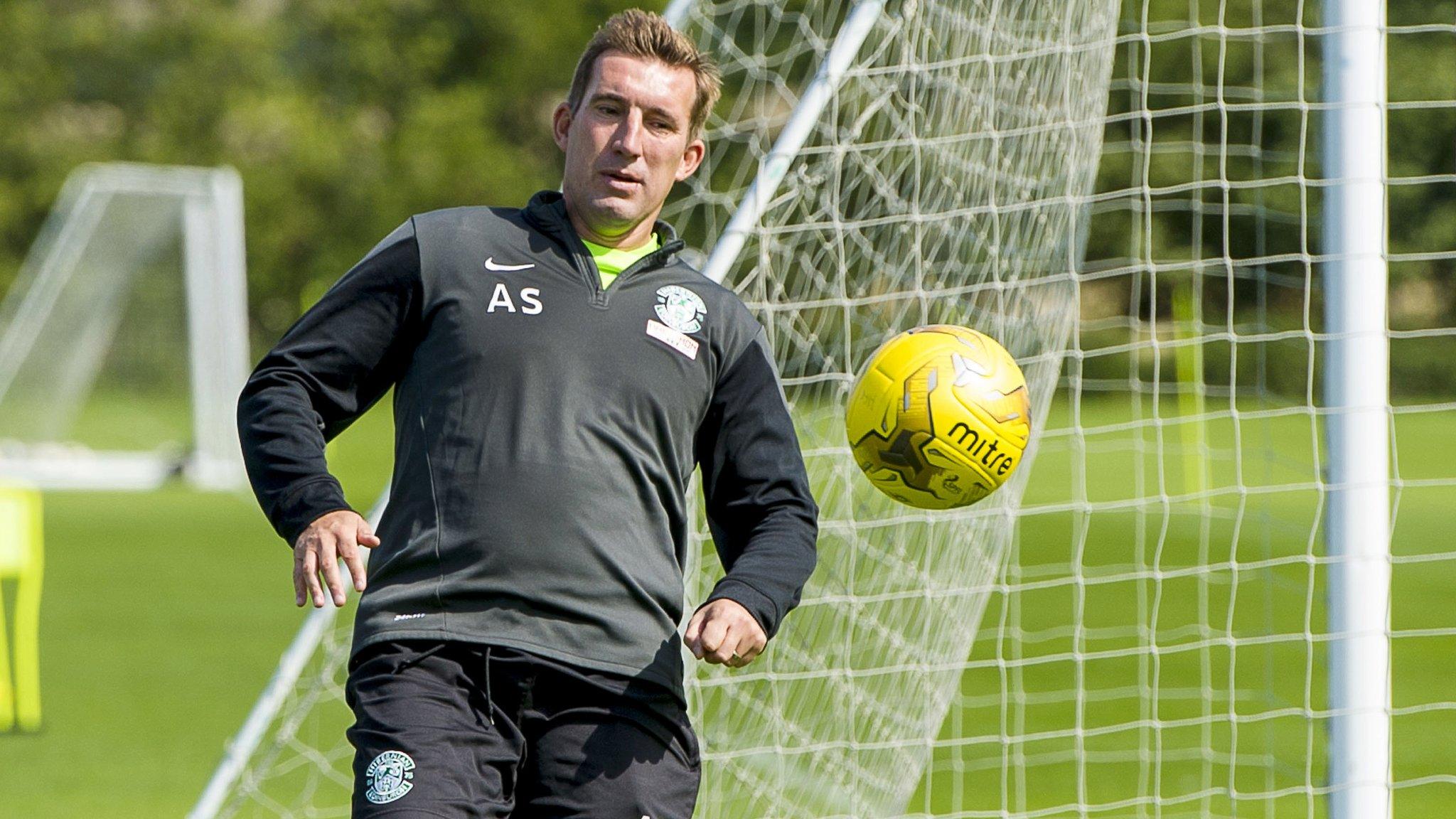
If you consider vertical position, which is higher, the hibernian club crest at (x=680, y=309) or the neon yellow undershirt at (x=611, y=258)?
the neon yellow undershirt at (x=611, y=258)

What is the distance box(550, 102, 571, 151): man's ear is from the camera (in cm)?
325

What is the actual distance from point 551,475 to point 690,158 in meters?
0.71

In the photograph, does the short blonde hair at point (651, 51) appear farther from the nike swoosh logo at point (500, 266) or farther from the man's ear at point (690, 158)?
the nike swoosh logo at point (500, 266)

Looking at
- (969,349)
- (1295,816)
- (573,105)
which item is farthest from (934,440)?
(1295,816)

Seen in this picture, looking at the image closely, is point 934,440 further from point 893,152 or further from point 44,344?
point 44,344

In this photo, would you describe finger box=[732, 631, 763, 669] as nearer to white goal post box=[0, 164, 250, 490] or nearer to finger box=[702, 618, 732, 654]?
finger box=[702, 618, 732, 654]

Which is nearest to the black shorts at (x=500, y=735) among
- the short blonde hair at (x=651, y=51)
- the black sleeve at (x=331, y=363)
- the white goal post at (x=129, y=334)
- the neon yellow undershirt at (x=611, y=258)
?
the black sleeve at (x=331, y=363)

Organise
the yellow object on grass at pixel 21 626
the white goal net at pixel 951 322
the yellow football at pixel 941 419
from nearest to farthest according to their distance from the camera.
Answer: the yellow football at pixel 941 419
the white goal net at pixel 951 322
the yellow object on grass at pixel 21 626

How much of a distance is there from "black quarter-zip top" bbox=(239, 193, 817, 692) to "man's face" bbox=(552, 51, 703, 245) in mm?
66

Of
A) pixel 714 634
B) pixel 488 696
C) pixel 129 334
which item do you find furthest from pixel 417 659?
pixel 129 334

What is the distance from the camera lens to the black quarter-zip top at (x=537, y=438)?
9.44ft

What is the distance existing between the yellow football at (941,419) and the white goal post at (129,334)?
16.1m

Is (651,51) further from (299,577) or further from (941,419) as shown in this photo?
(299,577)

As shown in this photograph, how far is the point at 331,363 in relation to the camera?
3.02m
